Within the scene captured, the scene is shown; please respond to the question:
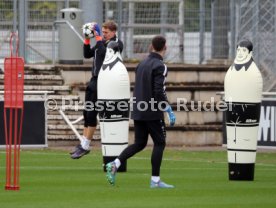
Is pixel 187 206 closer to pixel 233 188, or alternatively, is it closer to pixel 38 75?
pixel 233 188

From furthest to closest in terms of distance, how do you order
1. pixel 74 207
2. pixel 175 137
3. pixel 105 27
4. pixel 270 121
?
1. pixel 175 137
2. pixel 270 121
3. pixel 105 27
4. pixel 74 207

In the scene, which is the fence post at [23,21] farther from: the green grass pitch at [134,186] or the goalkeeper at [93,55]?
the goalkeeper at [93,55]

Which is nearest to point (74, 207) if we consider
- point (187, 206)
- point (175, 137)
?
point (187, 206)

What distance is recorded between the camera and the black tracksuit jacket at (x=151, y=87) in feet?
53.0

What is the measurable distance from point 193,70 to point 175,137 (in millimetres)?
2220

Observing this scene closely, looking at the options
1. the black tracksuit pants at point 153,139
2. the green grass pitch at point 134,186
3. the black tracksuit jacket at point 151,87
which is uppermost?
the black tracksuit jacket at point 151,87

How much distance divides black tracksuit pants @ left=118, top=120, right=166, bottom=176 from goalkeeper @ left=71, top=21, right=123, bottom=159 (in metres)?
2.09

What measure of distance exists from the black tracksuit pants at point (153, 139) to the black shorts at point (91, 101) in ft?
9.56

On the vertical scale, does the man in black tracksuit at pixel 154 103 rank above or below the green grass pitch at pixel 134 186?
above

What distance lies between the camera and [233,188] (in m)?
16.3

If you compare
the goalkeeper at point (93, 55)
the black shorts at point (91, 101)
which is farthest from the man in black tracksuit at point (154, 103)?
the black shorts at point (91, 101)

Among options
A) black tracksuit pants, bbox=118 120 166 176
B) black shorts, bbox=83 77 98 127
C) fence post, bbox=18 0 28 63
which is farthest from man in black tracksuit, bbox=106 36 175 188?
fence post, bbox=18 0 28 63

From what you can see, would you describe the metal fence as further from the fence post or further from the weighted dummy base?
the weighted dummy base

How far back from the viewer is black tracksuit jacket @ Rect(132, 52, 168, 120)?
1614 cm
